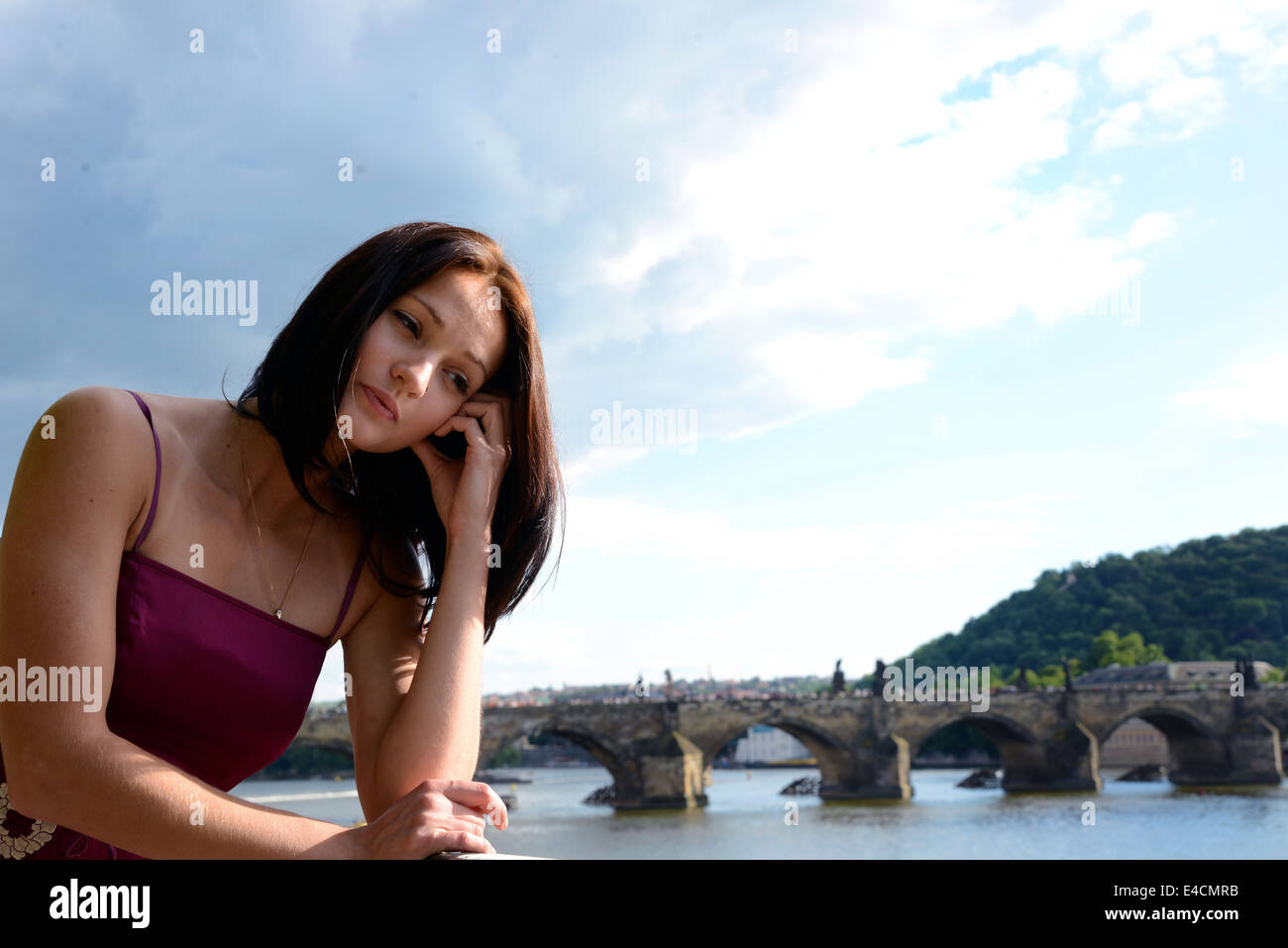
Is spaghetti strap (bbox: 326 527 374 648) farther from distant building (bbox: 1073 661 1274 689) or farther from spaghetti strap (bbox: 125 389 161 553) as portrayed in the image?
distant building (bbox: 1073 661 1274 689)

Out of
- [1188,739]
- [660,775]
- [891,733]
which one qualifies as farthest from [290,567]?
[1188,739]

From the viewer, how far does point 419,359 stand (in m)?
1.55

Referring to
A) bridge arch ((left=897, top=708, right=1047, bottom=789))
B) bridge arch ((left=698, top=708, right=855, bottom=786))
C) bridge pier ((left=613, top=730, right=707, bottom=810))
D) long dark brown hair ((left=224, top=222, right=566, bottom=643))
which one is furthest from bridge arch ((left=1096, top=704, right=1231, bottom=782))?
long dark brown hair ((left=224, top=222, right=566, bottom=643))

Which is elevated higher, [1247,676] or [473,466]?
[473,466]

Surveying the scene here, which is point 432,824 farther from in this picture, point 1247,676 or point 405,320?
point 1247,676

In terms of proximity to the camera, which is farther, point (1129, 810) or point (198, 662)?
point (1129, 810)

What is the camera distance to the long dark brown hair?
1.50 meters

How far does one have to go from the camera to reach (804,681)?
5566 inches

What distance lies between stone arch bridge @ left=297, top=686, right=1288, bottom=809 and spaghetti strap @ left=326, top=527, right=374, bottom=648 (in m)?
31.6

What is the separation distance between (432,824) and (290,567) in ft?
1.73

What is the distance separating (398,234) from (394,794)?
77cm

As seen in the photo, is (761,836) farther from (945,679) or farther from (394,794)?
(945,679)

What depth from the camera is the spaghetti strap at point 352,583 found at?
1.58 m
